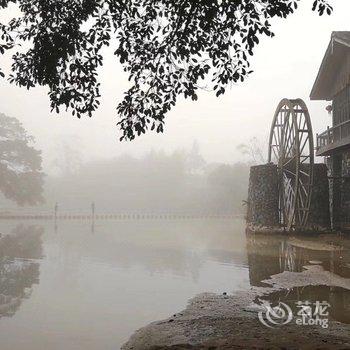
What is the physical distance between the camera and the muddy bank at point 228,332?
5438mm

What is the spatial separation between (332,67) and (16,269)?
54.4ft

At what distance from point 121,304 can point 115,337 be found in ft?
6.85

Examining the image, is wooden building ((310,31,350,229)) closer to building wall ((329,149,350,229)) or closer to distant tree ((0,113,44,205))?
building wall ((329,149,350,229))

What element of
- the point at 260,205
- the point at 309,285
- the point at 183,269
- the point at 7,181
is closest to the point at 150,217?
the point at 7,181

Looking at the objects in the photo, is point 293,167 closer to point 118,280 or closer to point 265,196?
point 265,196

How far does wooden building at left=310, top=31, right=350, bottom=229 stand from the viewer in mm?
18703

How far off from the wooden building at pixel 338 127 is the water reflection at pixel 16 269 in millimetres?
13077

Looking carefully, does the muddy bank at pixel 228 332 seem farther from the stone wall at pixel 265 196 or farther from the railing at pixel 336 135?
the stone wall at pixel 265 196

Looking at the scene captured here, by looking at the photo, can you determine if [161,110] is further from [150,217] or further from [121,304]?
[150,217]

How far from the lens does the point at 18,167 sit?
1612 inches

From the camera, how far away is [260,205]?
21391 millimetres

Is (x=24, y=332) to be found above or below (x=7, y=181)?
below

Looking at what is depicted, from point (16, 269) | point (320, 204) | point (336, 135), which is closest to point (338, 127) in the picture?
point (336, 135)

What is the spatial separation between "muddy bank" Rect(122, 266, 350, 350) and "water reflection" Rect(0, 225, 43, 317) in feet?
10.9
